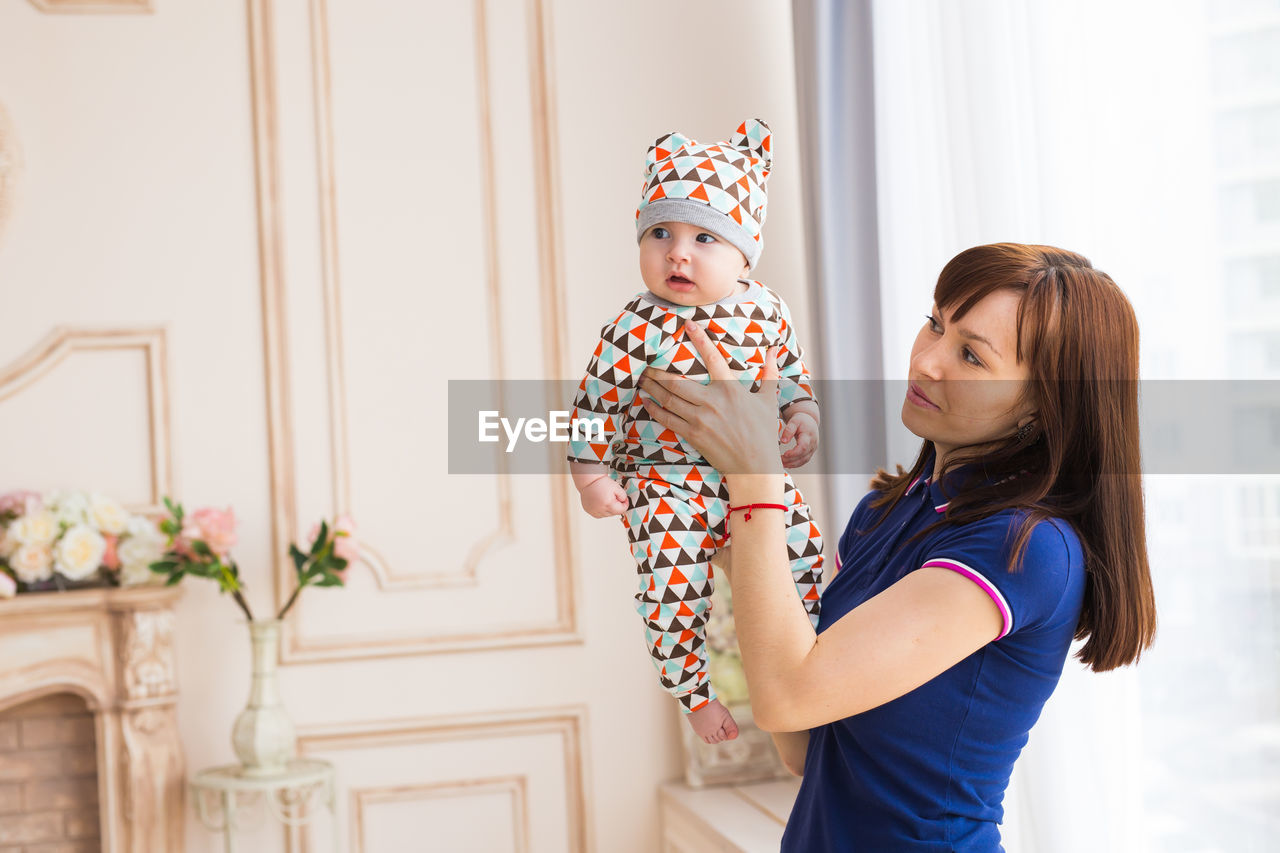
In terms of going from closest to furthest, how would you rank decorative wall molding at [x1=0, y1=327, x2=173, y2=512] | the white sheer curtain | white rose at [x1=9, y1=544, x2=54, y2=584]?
the white sheer curtain < white rose at [x1=9, y1=544, x2=54, y2=584] < decorative wall molding at [x1=0, y1=327, x2=173, y2=512]

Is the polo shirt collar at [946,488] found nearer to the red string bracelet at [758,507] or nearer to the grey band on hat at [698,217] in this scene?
the red string bracelet at [758,507]

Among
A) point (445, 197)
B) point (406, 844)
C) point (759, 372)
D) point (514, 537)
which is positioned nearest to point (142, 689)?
point (406, 844)

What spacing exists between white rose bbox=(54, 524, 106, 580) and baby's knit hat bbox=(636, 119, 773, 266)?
6.39ft

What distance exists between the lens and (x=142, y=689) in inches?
108

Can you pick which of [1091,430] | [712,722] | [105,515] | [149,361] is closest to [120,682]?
[105,515]

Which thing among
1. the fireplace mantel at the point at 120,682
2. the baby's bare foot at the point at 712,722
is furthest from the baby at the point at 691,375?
the fireplace mantel at the point at 120,682

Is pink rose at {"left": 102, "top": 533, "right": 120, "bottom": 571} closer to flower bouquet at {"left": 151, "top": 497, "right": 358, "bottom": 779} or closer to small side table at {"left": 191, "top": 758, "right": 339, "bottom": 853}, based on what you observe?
flower bouquet at {"left": 151, "top": 497, "right": 358, "bottom": 779}

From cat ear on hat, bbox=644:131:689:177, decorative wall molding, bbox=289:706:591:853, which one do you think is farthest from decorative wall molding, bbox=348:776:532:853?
cat ear on hat, bbox=644:131:689:177

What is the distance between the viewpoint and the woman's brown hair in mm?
1146

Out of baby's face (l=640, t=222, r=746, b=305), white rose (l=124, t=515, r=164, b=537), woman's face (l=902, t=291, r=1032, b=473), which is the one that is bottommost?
white rose (l=124, t=515, r=164, b=537)

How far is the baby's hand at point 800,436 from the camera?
4.59ft

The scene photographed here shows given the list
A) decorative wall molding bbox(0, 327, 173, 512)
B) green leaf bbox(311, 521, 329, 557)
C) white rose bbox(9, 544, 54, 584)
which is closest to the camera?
white rose bbox(9, 544, 54, 584)

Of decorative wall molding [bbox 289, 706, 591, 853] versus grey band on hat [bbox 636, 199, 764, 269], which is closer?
grey band on hat [bbox 636, 199, 764, 269]

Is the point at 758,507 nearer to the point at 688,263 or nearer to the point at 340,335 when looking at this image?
the point at 688,263
